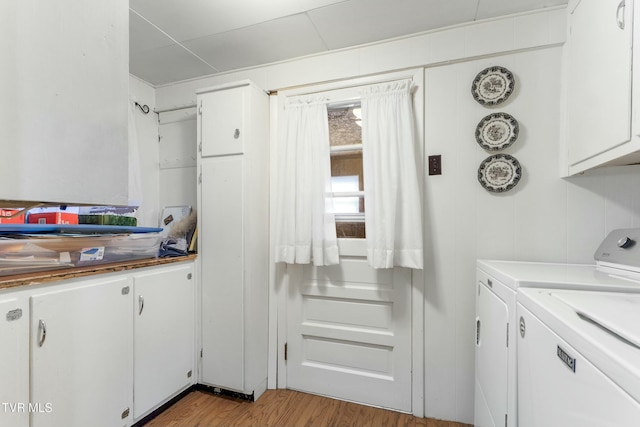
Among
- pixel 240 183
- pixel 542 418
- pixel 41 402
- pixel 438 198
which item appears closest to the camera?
pixel 542 418

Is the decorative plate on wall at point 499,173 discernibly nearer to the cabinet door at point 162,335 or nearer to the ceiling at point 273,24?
the ceiling at point 273,24

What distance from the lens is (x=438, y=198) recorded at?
5.63ft

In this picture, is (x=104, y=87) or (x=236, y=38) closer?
(x=104, y=87)

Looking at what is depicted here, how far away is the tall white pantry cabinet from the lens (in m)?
1.87

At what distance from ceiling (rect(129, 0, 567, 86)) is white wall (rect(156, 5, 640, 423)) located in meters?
0.11

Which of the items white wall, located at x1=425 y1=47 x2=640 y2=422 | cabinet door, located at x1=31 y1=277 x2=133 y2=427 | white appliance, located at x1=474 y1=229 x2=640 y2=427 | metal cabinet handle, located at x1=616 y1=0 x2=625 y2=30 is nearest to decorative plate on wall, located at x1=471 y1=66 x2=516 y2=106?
white wall, located at x1=425 y1=47 x2=640 y2=422

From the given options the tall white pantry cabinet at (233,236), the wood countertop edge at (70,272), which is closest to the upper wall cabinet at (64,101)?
the wood countertop edge at (70,272)

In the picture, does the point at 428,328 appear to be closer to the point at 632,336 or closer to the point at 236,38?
the point at 632,336

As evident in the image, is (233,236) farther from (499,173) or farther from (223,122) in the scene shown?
(499,173)

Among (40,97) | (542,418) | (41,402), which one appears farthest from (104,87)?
(41,402)

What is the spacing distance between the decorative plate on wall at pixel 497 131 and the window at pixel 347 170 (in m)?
0.74

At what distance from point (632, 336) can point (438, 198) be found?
1250 mm

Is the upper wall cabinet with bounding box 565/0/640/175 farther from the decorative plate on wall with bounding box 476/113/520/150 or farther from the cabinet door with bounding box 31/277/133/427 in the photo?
the cabinet door with bounding box 31/277/133/427

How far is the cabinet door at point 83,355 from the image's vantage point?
116 cm
